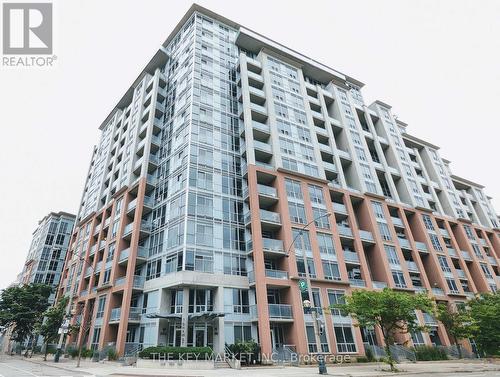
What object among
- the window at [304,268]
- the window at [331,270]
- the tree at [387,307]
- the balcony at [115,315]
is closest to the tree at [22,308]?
the balcony at [115,315]

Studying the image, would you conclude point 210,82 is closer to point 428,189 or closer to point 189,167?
point 189,167

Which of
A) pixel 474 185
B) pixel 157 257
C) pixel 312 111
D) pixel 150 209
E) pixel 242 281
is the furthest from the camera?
pixel 474 185

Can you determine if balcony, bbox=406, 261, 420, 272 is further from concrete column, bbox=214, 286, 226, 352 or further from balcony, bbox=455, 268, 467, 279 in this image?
concrete column, bbox=214, 286, 226, 352

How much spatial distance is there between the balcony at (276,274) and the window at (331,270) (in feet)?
16.6

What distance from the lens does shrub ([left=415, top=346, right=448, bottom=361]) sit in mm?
33500

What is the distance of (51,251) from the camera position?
74.8 m

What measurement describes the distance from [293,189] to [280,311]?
15.0m

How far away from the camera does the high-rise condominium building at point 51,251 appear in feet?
236

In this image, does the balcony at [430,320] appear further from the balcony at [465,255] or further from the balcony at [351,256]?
the balcony at [465,255]

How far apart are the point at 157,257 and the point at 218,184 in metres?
11.1

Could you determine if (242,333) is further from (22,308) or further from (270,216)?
(22,308)

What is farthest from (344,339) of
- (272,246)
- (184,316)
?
(184,316)

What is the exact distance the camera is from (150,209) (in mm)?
40969

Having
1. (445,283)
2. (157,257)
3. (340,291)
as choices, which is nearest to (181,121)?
(157,257)
